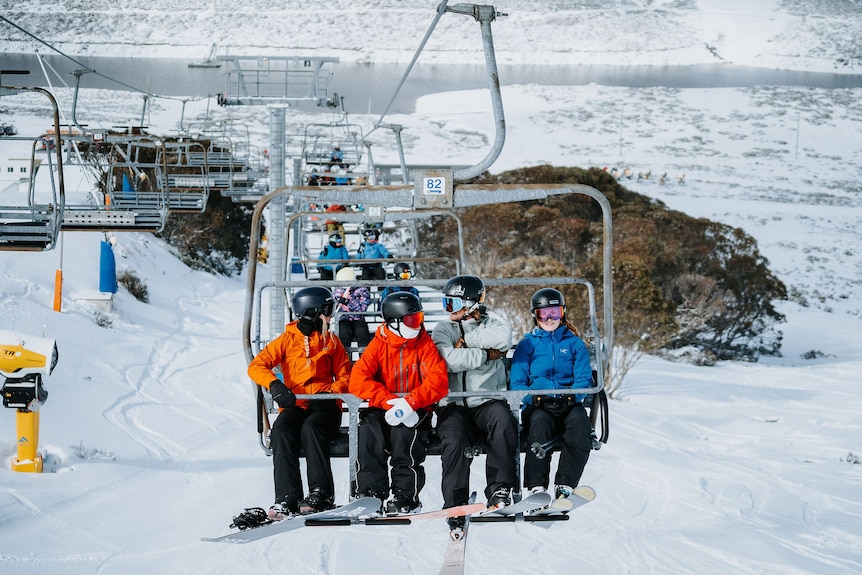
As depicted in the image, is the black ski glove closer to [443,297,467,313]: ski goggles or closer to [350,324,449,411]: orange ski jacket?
[350,324,449,411]: orange ski jacket

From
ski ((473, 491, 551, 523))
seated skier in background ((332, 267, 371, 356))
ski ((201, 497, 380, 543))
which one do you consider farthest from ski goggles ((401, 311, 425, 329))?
seated skier in background ((332, 267, 371, 356))

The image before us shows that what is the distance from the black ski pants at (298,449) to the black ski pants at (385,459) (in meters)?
0.20

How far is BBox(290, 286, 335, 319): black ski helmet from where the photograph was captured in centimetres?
475

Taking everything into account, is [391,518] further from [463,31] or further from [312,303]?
[463,31]

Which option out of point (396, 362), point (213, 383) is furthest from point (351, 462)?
point (213, 383)

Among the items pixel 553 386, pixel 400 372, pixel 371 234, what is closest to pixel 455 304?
pixel 400 372

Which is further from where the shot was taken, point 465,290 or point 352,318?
point 352,318

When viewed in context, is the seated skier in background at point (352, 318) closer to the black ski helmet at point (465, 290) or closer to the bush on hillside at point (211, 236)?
the black ski helmet at point (465, 290)

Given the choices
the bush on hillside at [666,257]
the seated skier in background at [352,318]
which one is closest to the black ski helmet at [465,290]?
the seated skier in background at [352,318]

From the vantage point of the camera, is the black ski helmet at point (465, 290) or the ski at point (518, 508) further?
the black ski helmet at point (465, 290)

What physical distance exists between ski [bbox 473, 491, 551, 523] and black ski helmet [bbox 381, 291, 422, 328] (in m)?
1.03

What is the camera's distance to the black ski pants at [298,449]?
4.61m

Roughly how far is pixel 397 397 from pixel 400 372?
0.15 m

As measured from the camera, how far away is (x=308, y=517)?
4.34 metres
